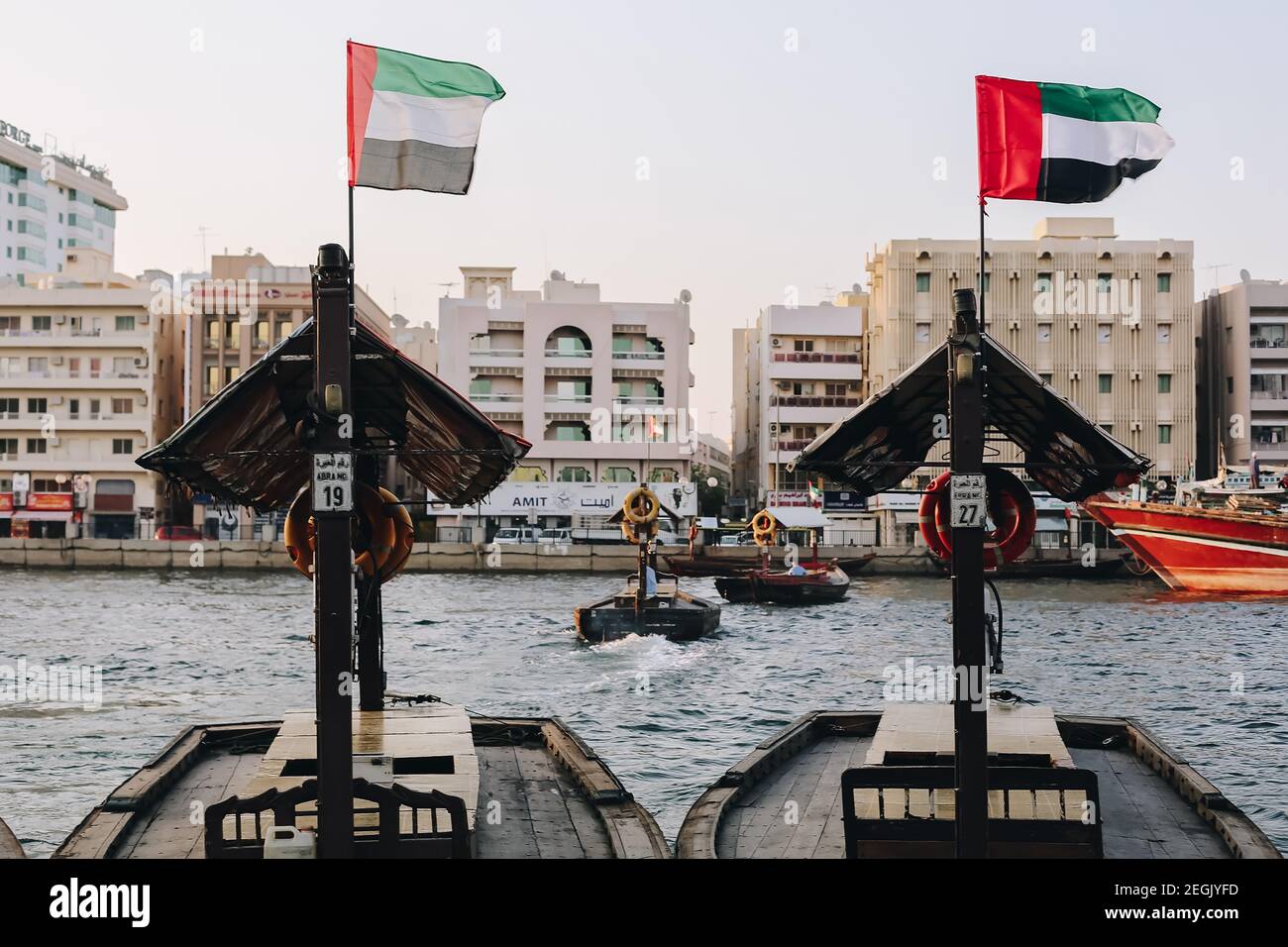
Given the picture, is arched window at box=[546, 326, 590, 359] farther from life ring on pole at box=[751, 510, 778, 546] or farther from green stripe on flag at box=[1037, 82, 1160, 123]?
green stripe on flag at box=[1037, 82, 1160, 123]

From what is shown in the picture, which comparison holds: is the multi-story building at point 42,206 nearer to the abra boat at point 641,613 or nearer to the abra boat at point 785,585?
the abra boat at point 785,585

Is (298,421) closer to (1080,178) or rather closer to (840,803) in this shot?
Answer: (840,803)

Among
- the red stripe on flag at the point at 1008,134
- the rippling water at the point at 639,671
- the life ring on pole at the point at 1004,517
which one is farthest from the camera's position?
the rippling water at the point at 639,671

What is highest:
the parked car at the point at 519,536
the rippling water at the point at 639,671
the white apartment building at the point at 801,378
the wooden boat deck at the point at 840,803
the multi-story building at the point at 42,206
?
the multi-story building at the point at 42,206

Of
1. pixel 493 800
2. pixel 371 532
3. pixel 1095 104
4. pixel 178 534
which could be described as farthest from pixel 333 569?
pixel 178 534

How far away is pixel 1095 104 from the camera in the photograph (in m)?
9.77

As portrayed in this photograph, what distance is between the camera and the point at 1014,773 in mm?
9141

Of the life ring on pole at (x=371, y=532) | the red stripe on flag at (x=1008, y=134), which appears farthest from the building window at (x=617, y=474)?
the red stripe on flag at (x=1008, y=134)

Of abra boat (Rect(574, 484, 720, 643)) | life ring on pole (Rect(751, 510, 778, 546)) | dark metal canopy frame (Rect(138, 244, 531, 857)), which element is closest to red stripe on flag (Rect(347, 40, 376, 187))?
dark metal canopy frame (Rect(138, 244, 531, 857))

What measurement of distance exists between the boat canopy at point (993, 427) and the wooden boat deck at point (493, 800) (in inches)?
128

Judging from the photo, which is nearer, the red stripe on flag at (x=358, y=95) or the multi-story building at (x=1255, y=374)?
the red stripe on flag at (x=358, y=95)

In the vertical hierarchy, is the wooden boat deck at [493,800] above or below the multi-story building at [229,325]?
below

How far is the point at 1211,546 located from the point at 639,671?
3205 cm

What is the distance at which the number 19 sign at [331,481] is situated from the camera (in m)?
7.86
